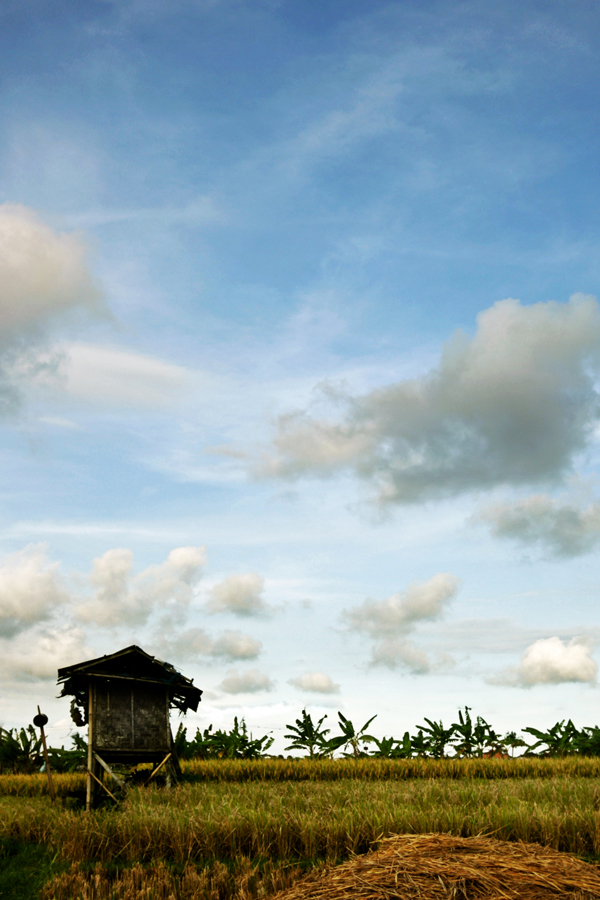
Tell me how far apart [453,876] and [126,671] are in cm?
1110

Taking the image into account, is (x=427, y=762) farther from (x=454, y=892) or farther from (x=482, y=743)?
(x=454, y=892)

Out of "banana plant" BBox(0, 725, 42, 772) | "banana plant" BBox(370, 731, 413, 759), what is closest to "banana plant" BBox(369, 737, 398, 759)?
"banana plant" BBox(370, 731, 413, 759)

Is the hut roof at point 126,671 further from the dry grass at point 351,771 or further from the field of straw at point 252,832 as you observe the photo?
the dry grass at point 351,771

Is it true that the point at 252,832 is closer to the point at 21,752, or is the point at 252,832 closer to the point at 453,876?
the point at 453,876

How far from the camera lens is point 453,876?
641 cm

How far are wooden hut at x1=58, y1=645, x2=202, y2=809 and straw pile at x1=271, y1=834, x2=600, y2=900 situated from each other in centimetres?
956

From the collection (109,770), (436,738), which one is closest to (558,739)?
(436,738)

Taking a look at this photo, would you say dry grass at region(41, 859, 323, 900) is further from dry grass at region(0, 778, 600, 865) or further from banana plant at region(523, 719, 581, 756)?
banana plant at region(523, 719, 581, 756)

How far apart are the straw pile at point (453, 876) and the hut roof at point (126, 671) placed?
9666mm

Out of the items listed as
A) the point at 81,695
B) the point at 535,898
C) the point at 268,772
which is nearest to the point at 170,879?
the point at 535,898

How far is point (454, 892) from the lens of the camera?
6121 mm

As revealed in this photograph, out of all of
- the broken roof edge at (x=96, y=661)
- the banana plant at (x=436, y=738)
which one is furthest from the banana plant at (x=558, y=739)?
the broken roof edge at (x=96, y=661)

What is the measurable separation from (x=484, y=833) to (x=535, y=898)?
369cm

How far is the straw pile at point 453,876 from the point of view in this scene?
619 cm
